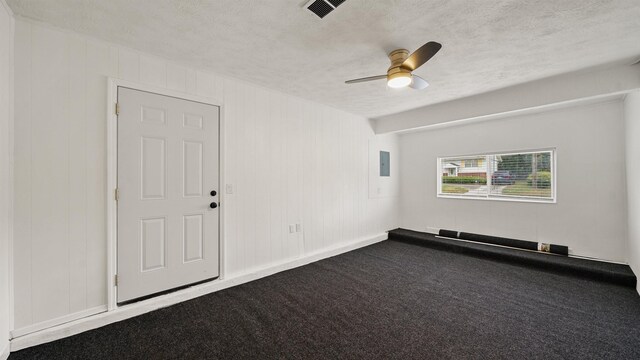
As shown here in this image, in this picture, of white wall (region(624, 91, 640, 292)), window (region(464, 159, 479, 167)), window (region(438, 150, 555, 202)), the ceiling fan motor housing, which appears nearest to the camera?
the ceiling fan motor housing

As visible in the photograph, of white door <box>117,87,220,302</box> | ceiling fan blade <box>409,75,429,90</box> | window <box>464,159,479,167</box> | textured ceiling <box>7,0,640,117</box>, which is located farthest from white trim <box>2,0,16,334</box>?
window <box>464,159,479,167</box>

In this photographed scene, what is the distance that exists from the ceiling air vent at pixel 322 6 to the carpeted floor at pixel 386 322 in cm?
252

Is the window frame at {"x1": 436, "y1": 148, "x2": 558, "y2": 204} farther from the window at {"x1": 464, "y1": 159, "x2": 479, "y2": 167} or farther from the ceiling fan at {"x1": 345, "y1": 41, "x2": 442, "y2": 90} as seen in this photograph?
the ceiling fan at {"x1": 345, "y1": 41, "x2": 442, "y2": 90}

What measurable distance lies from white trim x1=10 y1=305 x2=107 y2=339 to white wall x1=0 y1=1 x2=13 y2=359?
0.09 metres

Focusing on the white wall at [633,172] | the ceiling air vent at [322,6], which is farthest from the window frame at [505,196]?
the ceiling air vent at [322,6]

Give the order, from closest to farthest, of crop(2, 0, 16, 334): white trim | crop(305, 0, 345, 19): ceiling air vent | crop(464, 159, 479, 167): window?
crop(305, 0, 345, 19): ceiling air vent
crop(2, 0, 16, 334): white trim
crop(464, 159, 479, 167): window

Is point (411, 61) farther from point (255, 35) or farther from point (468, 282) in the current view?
point (468, 282)

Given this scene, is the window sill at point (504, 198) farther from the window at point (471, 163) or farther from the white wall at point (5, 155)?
the white wall at point (5, 155)

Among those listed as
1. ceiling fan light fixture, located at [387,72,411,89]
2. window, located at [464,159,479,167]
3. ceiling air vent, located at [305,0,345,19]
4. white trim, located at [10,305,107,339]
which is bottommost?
white trim, located at [10,305,107,339]

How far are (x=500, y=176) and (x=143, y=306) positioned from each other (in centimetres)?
544

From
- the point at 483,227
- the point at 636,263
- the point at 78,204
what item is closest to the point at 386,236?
the point at 483,227

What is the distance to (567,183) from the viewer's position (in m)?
3.66

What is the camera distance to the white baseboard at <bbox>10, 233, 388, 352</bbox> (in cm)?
192

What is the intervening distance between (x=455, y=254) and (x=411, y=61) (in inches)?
136
